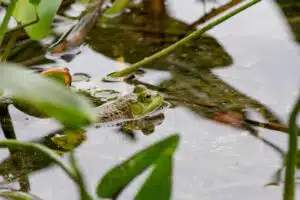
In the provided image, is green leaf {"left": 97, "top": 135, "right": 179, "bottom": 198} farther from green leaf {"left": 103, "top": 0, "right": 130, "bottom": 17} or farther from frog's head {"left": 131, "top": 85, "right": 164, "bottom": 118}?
green leaf {"left": 103, "top": 0, "right": 130, "bottom": 17}

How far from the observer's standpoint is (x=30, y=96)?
1.66 ft

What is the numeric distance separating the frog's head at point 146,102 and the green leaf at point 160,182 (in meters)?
0.59

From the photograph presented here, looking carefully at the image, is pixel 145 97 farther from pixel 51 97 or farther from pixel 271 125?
pixel 51 97

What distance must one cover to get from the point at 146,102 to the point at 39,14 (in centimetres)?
28

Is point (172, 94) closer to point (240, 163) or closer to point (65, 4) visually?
point (240, 163)

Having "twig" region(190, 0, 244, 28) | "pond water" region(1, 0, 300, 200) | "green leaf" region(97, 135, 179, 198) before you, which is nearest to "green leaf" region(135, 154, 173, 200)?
"green leaf" region(97, 135, 179, 198)

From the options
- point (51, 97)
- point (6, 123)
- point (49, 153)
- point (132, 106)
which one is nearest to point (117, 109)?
point (132, 106)

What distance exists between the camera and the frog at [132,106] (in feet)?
4.14

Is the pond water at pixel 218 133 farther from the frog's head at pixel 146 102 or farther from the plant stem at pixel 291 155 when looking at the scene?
the plant stem at pixel 291 155

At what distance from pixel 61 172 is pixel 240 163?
0.30 m

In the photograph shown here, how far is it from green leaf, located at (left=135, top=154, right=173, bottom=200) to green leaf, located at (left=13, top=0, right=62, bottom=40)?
617 millimetres

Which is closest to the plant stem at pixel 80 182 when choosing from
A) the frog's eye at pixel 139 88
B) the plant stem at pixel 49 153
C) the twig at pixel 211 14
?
the plant stem at pixel 49 153

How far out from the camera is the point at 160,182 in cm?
68

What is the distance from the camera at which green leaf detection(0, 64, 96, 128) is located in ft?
1.60
